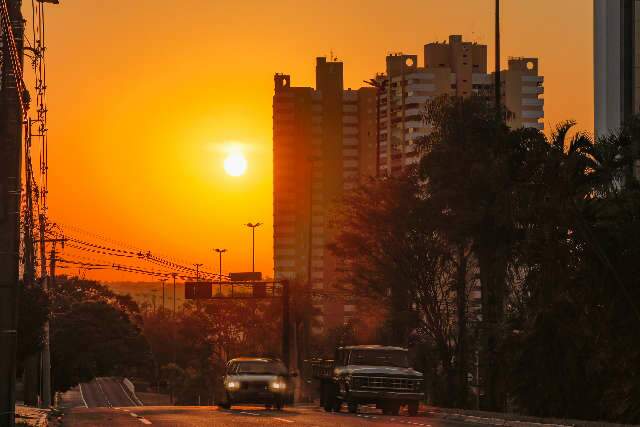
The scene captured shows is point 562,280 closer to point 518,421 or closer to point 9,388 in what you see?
point 518,421

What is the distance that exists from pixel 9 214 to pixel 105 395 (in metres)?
128

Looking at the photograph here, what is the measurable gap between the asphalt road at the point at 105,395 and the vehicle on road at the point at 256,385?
6995 cm

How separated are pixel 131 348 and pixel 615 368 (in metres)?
119

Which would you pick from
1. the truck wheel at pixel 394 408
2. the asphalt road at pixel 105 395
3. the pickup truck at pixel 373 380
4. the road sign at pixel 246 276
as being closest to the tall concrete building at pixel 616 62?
the road sign at pixel 246 276

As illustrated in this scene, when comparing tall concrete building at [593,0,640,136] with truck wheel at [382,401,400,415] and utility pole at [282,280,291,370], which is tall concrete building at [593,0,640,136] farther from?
truck wheel at [382,401,400,415]

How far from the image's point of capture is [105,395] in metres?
152

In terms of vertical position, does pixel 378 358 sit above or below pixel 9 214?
below

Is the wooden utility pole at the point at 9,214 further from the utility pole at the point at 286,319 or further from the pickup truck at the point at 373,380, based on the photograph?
the utility pole at the point at 286,319

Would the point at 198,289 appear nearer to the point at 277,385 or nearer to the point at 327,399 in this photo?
the point at 277,385

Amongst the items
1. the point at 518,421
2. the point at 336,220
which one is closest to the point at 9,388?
the point at 518,421

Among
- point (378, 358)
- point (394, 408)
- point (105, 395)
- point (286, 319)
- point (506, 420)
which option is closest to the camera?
point (506, 420)

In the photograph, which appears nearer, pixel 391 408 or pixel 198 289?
pixel 391 408

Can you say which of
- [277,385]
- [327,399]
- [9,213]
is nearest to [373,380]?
[327,399]

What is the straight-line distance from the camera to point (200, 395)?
171125 mm
